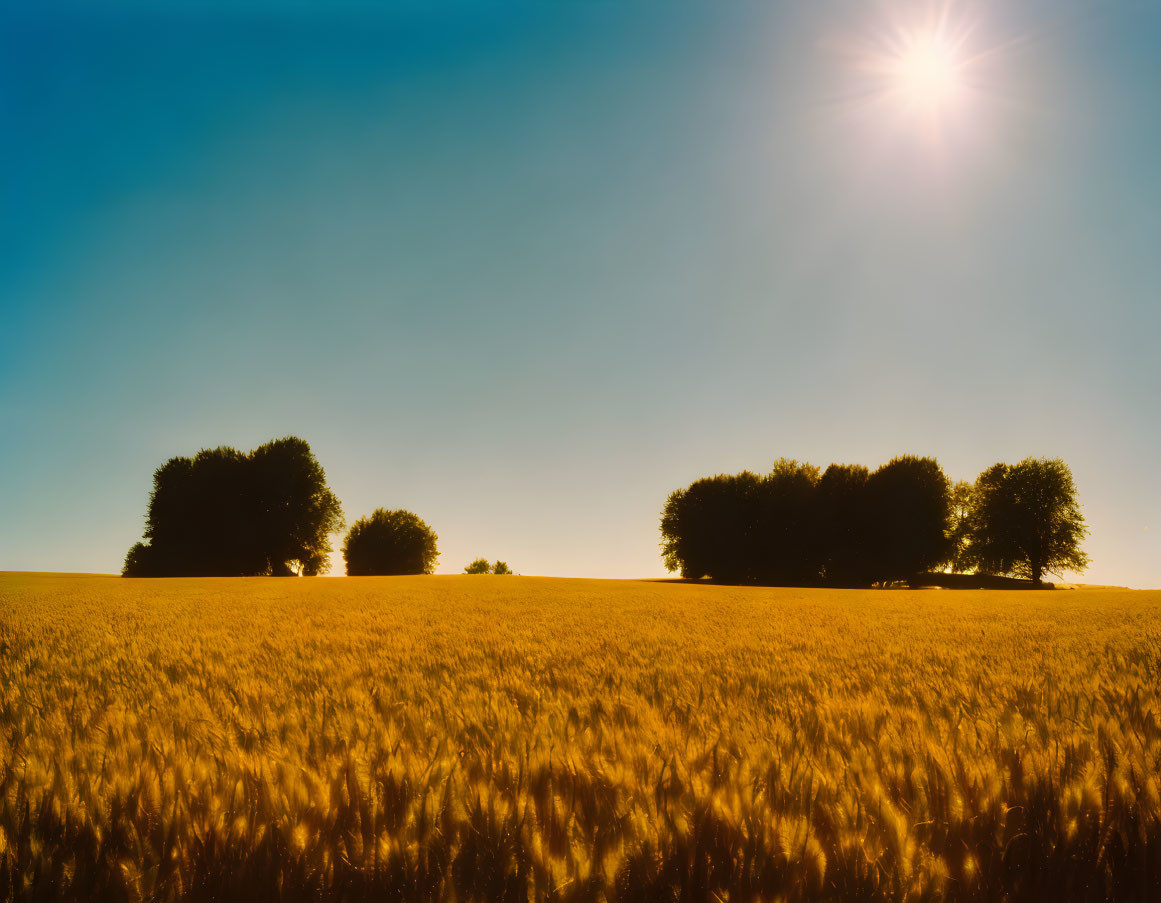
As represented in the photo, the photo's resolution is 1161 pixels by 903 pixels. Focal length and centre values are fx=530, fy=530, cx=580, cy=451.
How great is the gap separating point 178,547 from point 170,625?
49.3 metres

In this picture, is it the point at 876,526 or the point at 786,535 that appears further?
the point at 786,535

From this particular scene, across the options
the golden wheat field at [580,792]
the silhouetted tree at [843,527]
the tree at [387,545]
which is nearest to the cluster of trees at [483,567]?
the tree at [387,545]

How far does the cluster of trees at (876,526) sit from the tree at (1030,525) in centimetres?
10

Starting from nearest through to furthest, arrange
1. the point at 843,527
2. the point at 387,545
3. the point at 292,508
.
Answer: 1. the point at 292,508
2. the point at 843,527
3. the point at 387,545

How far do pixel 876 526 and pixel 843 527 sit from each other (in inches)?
117

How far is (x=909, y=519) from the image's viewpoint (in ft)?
160

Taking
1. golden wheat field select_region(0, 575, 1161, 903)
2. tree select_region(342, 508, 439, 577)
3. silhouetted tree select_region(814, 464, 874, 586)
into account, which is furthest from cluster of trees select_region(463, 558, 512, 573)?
golden wheat field select_region(0, 575, 1161, 903)

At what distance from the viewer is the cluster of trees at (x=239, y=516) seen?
156ft

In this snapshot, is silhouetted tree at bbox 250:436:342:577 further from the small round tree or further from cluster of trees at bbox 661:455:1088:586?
the small round tree

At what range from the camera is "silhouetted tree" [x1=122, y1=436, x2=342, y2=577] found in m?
47.5

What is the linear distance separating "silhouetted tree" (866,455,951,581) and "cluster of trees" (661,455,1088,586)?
0.09 m

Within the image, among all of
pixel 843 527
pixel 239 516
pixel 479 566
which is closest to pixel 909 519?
pixel 843 527

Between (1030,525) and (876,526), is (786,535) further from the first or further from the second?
(1030,525)

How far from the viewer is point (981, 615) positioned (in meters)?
11.3
